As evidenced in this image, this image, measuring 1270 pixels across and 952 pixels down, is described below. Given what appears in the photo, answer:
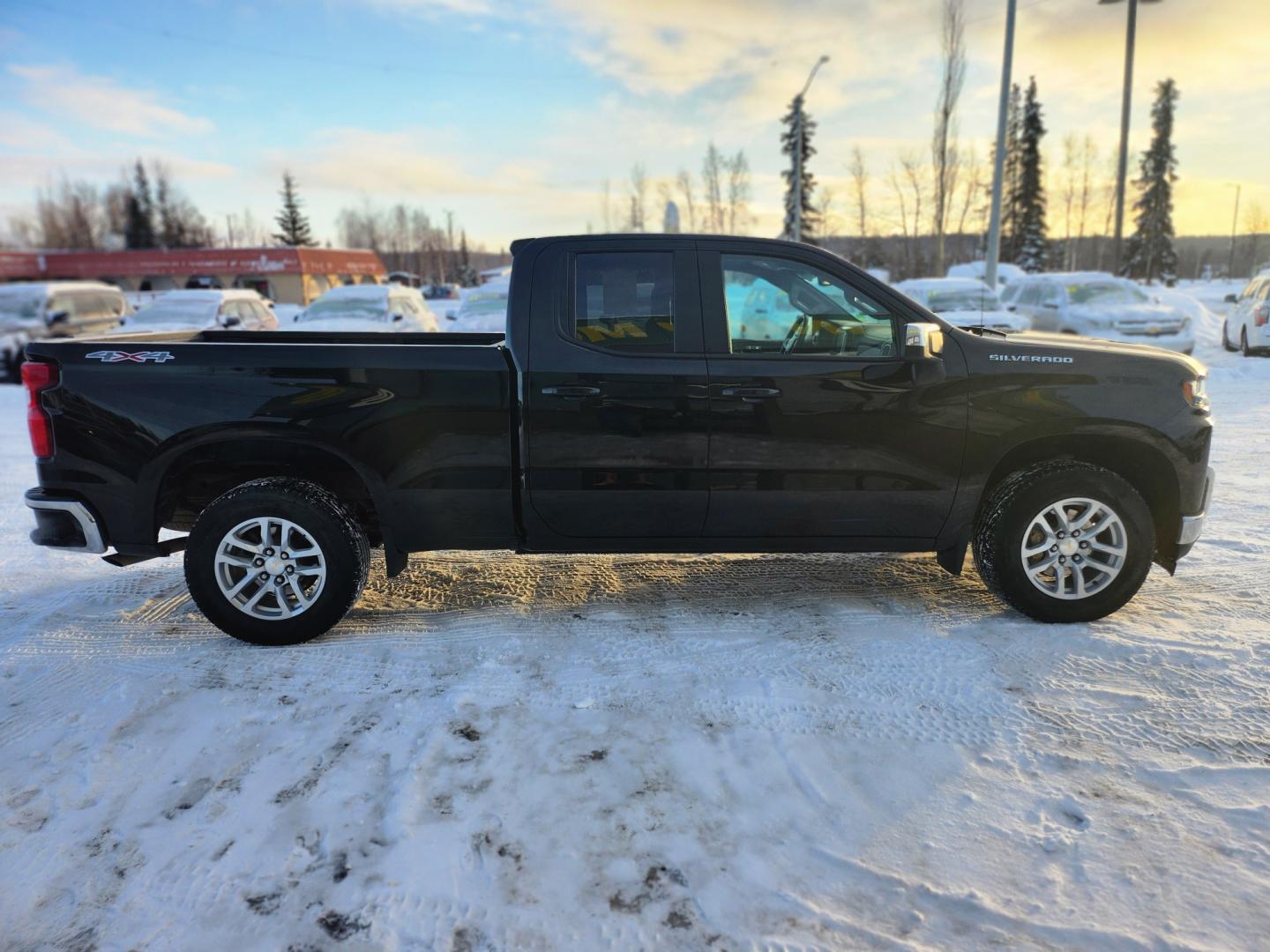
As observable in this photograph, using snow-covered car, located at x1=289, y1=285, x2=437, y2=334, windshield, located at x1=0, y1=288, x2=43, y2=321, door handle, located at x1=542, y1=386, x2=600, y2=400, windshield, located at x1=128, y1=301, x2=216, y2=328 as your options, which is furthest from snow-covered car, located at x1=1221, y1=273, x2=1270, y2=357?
windshield, located at x1=0, y1=288, x2=43, y2=321

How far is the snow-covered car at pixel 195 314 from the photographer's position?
14.5 meters

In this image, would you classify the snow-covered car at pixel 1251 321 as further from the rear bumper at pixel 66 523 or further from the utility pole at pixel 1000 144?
the rear bumper at pixel 66 523

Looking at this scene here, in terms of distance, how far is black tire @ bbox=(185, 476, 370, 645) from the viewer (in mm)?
3816

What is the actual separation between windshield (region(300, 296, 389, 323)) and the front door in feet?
39.7

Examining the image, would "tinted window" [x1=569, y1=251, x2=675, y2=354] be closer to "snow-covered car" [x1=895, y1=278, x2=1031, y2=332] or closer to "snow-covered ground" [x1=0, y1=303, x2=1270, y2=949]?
"snow-covered ground" [x1=0, y1=303, x2=1270, y2=949]

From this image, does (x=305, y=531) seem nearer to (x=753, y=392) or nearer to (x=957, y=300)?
(x=753, y=392)

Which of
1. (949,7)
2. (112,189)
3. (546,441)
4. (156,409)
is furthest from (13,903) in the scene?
(112,189)

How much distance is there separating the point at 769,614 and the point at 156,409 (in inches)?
129

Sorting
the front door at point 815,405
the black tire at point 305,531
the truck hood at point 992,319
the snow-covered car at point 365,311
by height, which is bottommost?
the black tire at point 305,531

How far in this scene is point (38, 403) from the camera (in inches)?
151

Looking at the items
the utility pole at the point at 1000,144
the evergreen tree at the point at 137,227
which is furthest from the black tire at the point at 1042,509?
the evergreen tree at the point at 137,227

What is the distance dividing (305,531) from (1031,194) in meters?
69.6

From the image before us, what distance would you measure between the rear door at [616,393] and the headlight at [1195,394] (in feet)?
8.05

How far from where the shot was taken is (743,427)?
12.7ft
